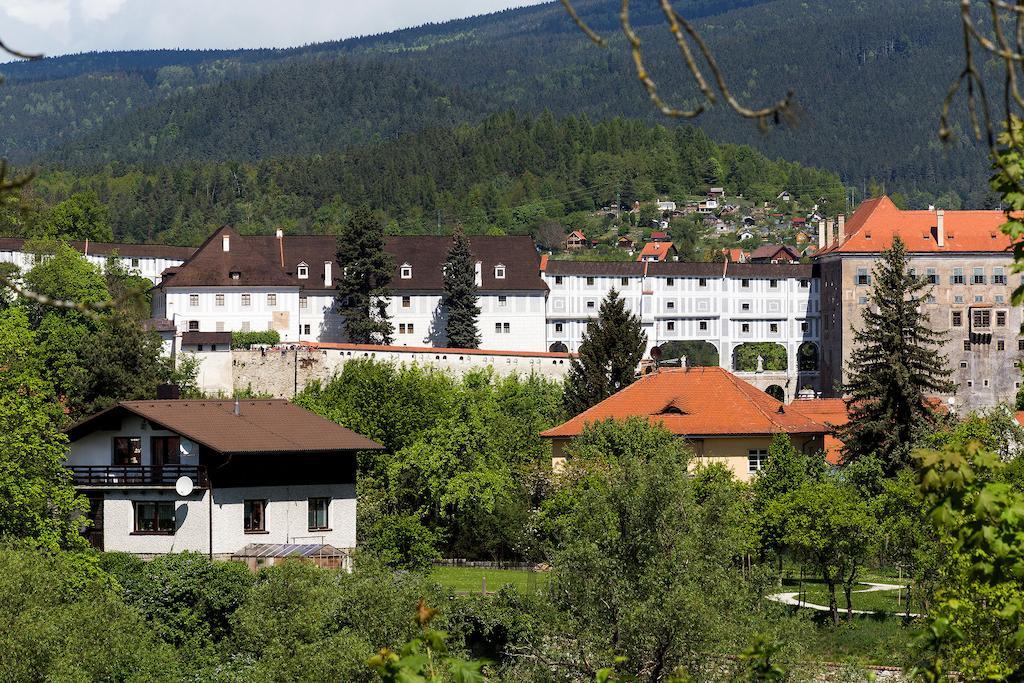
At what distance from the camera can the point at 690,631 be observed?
30969 millimetres

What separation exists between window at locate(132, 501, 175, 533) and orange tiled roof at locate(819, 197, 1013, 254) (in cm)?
7120

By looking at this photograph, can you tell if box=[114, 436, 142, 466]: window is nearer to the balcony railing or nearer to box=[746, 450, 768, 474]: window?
the balcony railing

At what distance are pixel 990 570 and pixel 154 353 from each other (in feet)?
231

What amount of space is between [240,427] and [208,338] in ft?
125

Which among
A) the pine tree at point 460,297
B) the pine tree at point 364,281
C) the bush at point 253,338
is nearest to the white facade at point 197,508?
the bush at point 253,338

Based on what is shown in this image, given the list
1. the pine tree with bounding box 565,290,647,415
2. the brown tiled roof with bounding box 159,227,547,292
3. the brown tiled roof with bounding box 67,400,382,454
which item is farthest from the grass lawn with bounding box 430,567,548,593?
the brown tiled roof with bounding box 159,227,547,292

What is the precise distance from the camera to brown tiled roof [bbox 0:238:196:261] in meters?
115

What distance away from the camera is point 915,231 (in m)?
111

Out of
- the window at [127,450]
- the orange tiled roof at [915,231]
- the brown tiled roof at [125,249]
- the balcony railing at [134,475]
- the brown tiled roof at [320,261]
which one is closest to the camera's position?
the balcony railing at [134,475]

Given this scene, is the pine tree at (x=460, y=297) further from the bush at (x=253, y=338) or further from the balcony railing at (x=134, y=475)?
the balcony railing at (x=134, y=475)

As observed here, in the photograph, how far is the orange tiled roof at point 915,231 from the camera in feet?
359

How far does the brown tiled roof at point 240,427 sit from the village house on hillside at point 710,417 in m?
11.7

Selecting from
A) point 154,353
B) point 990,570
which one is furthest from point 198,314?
point 990,570

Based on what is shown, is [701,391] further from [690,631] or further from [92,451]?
[690,631]
